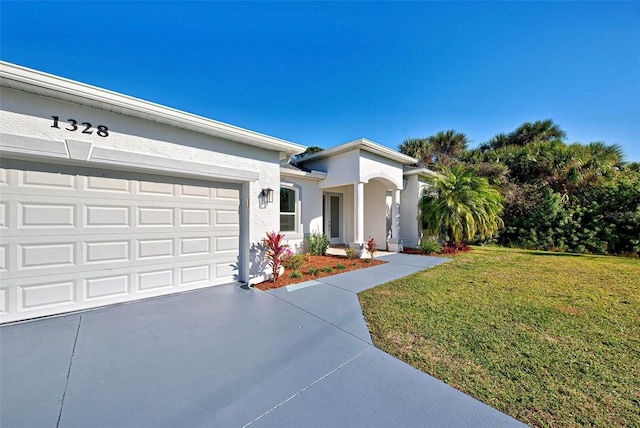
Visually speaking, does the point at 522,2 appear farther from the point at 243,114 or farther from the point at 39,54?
the point at 39,54

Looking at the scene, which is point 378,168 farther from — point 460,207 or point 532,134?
point 532,134

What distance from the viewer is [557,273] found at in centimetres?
728

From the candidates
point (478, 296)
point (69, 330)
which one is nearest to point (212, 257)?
point (69, 330)

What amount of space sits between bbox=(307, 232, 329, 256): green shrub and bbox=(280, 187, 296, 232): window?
0.91 meters

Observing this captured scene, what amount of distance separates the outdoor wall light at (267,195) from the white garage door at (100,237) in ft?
3.23

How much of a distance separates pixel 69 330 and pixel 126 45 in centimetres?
734

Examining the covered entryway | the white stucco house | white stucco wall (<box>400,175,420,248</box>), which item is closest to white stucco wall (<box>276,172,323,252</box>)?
the covered entryway

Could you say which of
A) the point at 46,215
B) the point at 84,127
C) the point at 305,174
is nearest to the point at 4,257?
the point at 46,215

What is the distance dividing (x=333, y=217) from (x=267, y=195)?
21.6ft

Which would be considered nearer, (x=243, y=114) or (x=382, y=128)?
(x=243, y=114)

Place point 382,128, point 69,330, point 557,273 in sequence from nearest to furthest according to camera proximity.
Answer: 1. point 69,330
2. point 557,273
3. point 382,128

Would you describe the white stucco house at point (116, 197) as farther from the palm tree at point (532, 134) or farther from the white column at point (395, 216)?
the palm tree at point (532, 134)

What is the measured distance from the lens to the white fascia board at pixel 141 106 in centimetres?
354

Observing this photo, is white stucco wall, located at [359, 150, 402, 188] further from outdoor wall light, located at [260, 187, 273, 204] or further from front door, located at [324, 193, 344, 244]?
outdoor wall light, located at [260, 187, 273, 204]
